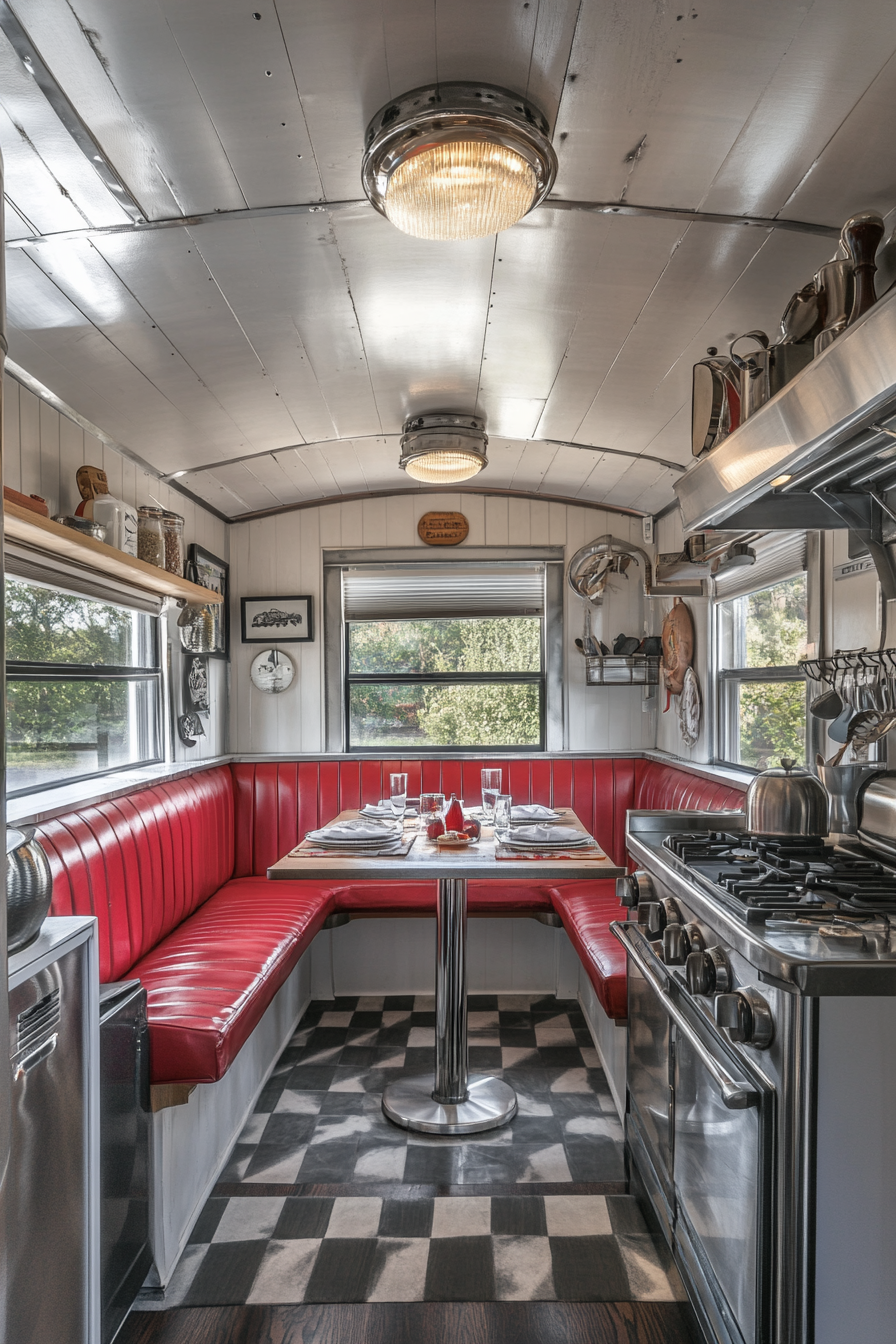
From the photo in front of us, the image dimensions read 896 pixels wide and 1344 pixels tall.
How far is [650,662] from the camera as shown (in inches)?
171

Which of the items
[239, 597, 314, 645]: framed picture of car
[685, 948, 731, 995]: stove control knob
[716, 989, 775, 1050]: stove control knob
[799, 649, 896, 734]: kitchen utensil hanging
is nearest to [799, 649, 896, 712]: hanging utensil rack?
[799, 649, 896, 734]: kitchen utensil hanging

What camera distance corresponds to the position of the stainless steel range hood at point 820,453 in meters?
1.27

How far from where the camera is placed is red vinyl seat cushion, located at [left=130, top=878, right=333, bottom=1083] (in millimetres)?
2127

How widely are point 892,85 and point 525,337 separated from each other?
125cm

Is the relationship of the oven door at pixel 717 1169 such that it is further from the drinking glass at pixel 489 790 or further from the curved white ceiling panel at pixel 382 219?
the curved white ceiling panel at pixel 382 219

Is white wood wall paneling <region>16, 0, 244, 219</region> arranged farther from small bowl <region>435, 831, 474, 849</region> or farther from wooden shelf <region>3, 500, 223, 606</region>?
small bowl <region>435, 831, 474, 849</region>

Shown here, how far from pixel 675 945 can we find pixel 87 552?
6.37 ft

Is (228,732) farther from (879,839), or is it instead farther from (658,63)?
(658,63)

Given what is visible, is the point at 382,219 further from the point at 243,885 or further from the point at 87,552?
the point at 243,885

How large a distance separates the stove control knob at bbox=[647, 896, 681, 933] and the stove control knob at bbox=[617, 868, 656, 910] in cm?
21

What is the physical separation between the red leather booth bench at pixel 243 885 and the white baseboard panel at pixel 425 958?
288mm

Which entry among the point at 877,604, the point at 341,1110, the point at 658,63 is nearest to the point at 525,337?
the point at 658,63

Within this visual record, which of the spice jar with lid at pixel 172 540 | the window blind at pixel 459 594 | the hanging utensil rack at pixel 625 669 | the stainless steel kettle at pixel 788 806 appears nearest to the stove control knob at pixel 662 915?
the stainless steel kettle at pixel 788 806

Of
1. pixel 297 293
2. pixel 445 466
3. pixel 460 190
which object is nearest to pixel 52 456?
pixel 297 293
